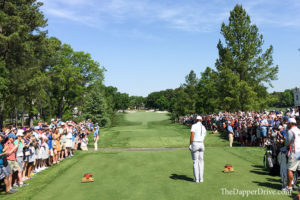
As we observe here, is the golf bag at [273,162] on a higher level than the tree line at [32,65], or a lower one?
lower

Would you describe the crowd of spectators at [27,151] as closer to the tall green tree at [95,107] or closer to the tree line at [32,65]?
the tree line at [32,65]

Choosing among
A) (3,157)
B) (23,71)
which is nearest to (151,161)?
(3,157)

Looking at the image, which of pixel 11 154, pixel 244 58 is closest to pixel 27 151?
pixel 11 154

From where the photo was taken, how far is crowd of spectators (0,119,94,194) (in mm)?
9062

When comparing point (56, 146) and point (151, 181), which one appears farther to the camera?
point (56, 146)

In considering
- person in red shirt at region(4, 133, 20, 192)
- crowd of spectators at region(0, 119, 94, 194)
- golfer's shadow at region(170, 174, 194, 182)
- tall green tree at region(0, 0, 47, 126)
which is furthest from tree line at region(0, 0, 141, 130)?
golfer's shadow at region(170, 174, 194, 182)

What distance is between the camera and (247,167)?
1107cm

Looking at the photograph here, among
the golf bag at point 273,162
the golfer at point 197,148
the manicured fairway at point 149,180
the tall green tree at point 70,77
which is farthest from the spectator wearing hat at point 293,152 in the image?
the tall green tree at point 70,77

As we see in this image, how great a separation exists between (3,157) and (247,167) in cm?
981

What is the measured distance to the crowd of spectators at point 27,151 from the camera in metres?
9.06

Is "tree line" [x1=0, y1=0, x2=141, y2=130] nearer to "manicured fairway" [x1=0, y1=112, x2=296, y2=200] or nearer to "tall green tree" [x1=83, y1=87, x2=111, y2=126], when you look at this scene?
"tall green tree" [x1=83, y1=87, x2=111, y2=126]

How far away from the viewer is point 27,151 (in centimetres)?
1106

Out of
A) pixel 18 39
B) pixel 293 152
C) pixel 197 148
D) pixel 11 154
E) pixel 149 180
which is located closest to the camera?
pixel 293 152

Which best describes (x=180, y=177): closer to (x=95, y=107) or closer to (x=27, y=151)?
(x=27, y=151)
